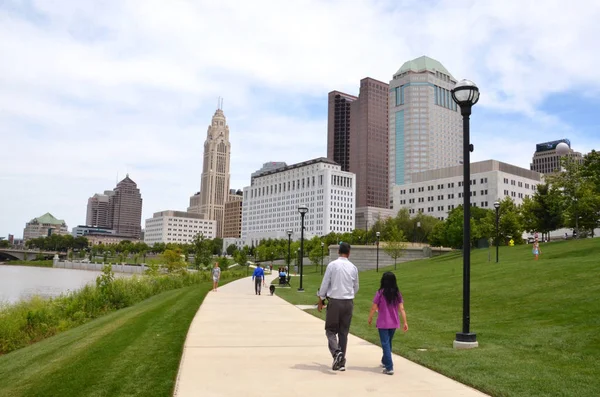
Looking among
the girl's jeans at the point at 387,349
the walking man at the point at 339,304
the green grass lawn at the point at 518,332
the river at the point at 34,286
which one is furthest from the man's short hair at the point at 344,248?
the river at the point at 34,286

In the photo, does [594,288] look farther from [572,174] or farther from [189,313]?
[572,174]

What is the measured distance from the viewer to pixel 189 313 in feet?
52.7

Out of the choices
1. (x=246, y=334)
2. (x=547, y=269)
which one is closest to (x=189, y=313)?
(x=246, y=334)

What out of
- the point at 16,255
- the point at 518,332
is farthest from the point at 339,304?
the point at 16,255

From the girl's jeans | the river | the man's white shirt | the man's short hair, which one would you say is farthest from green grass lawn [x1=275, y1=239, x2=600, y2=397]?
the river

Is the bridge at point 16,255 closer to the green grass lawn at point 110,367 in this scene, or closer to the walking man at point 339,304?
the green grass lawn at point 110,367

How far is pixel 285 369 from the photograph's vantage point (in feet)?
26.3

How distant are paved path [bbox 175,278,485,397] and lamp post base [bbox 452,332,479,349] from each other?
1.72 meters

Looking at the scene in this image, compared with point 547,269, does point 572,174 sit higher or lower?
higher

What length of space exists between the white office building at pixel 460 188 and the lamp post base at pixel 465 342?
107 m

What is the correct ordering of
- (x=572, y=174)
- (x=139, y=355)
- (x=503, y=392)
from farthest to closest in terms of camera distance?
(x=572, y=174) → (x=139, y=355) → (x=503, y=392)

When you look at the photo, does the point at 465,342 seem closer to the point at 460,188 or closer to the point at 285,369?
the point at 285,369

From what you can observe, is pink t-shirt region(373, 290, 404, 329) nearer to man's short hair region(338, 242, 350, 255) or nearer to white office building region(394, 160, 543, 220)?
man's short hair region(338, 242, 350, 255)

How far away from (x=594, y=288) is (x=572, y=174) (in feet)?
127
